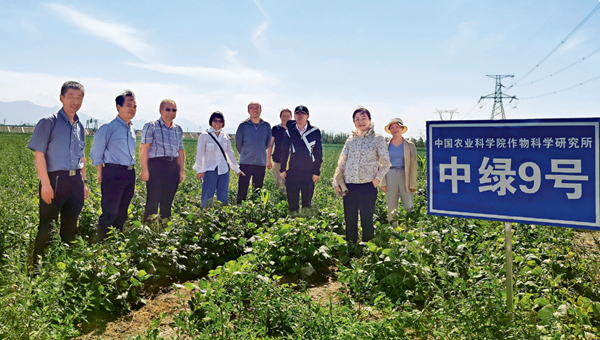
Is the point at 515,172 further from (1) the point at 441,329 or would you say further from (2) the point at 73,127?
(2) the point at 73,127

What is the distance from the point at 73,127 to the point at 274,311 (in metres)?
3.04

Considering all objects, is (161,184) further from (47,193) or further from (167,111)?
(47,193)

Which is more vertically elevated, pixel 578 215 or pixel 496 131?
pixel 496 131

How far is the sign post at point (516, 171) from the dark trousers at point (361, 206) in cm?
194

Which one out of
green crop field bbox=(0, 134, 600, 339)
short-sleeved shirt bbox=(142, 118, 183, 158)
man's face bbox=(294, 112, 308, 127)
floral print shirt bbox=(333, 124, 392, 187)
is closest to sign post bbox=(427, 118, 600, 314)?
green crop field bbox=(0, 134, 600, 339)

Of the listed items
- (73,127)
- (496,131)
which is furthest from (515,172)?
(73,127)

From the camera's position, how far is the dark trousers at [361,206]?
4727 mm

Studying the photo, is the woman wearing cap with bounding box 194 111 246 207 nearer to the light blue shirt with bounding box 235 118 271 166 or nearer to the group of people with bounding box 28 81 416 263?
the group of people with bounding box 28 81 416 263

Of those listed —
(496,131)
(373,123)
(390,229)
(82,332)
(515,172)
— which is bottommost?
(82,332)

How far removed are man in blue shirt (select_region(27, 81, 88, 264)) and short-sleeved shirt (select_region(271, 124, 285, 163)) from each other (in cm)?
319

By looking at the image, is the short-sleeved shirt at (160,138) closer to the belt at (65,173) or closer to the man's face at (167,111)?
the man's face at (167,111)

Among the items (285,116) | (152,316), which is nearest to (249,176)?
(285,116)

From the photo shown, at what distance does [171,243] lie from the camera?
4.35 meters

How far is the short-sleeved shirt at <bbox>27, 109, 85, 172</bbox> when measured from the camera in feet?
13.2
